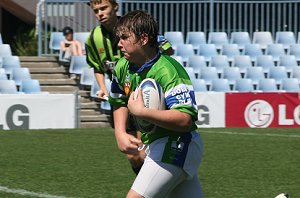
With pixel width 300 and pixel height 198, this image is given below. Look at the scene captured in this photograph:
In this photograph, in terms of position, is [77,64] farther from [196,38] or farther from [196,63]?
[196,38]

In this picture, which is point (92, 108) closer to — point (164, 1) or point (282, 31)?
point (164, 1)

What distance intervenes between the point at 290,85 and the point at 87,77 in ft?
14.7

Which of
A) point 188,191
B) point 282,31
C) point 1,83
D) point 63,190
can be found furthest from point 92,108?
point 188,191

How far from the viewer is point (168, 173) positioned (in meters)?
5.06

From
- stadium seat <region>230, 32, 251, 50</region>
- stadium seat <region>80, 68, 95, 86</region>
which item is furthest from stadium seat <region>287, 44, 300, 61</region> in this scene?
stadium seat <region>80, 68, 95, 86</region>

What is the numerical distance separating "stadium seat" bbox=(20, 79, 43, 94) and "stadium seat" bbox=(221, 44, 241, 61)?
517cm

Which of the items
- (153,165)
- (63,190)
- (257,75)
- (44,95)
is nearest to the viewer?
(153,165)

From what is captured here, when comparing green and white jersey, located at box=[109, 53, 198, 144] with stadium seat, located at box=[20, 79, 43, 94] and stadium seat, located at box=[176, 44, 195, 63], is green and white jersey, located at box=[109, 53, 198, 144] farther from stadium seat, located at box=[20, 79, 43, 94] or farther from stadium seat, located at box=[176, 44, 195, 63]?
stadium seat, located at box=[176, 44, 195, 63]

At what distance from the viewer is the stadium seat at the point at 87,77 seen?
1914cm

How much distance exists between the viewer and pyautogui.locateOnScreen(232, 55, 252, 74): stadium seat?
831 inches

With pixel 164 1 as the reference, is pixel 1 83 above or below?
below

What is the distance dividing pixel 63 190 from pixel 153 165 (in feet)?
13.9

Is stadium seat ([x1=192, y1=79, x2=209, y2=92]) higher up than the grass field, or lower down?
higher up

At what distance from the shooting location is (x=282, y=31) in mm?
23969
